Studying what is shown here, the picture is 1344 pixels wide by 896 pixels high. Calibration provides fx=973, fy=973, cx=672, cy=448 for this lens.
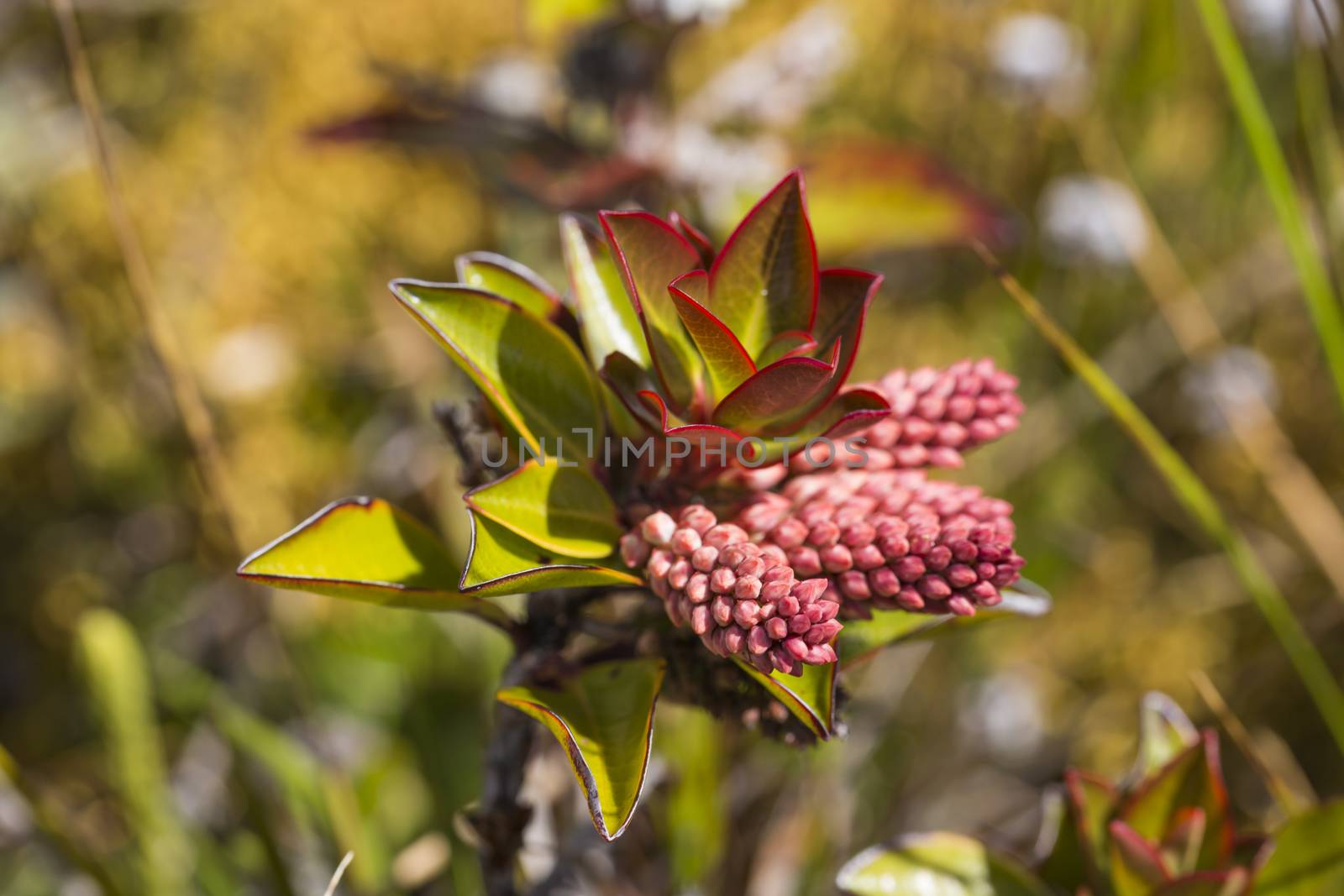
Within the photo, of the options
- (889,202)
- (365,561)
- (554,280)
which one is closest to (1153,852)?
(365,561)

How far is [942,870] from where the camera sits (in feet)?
2.02

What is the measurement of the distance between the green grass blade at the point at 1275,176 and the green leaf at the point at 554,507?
0.54 meters

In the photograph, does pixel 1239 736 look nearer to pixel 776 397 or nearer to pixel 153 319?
pixel 776 397

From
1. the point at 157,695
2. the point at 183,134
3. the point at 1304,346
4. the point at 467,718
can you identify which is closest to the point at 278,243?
the point at 183,134

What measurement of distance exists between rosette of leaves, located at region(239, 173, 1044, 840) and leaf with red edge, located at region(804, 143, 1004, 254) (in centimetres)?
55

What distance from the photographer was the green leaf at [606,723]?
432mm

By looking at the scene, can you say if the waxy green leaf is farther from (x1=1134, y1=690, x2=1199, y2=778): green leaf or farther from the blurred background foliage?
the blurred background foliage

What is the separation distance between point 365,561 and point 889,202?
0.75 metres

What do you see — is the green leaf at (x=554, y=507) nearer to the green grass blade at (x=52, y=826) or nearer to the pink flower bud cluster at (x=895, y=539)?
the pink flower bud cluster at (x=895, y=539)

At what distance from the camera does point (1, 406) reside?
138cm

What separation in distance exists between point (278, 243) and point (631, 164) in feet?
2.62

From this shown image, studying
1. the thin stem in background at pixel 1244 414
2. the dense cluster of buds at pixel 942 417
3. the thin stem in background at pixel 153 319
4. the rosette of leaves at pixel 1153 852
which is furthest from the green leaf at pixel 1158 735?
the thin stem in background at pixel 153 319

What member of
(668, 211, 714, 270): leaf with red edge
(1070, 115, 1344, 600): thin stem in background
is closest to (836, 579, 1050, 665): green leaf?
(668, 211, 714, 270): leaf with red edge

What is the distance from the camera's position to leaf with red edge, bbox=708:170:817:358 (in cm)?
47
